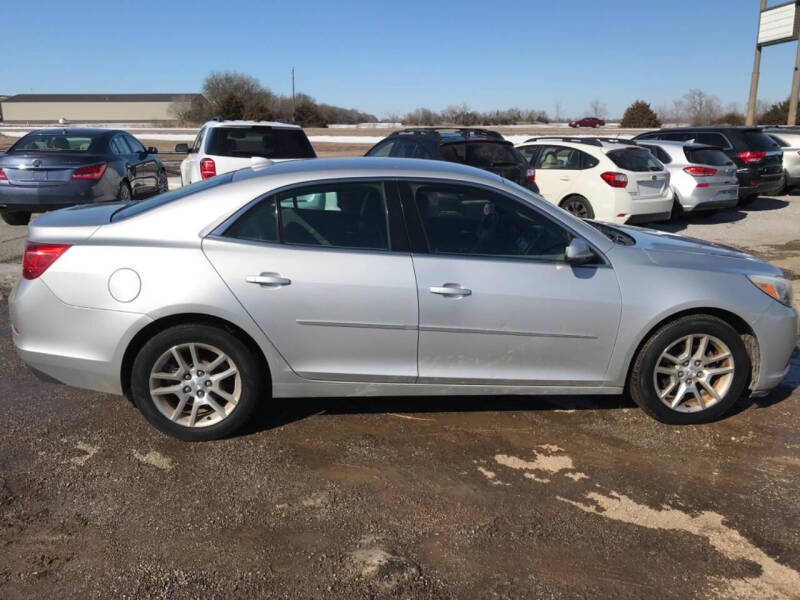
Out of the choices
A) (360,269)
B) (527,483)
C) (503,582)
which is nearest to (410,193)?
(360,269)

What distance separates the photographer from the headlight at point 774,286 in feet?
14.6

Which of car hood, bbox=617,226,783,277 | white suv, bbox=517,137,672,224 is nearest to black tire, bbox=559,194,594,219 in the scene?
white suv, bbox=517,137,672,224

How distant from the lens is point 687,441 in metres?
4.27

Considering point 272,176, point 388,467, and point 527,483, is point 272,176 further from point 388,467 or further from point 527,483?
point 527,483

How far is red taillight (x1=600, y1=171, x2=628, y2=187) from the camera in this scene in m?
11.2

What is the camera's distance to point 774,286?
448cm

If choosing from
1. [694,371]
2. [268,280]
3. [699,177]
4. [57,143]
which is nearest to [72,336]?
[268,280]

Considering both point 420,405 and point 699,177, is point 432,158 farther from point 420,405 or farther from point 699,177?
point 699,177

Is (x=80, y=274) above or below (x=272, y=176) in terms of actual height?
below

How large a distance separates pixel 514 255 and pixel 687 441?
1.54 m

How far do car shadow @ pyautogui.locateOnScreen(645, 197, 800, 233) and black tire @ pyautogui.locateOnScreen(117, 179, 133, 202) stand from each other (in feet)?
30.0

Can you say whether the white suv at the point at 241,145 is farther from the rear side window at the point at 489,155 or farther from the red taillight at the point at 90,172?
the rear side window at the point at 489,155

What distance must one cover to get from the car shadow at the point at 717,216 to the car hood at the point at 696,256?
7821 mm

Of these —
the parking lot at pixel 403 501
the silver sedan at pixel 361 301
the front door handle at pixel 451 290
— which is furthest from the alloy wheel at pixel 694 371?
the front door handle at pixel 451 290
